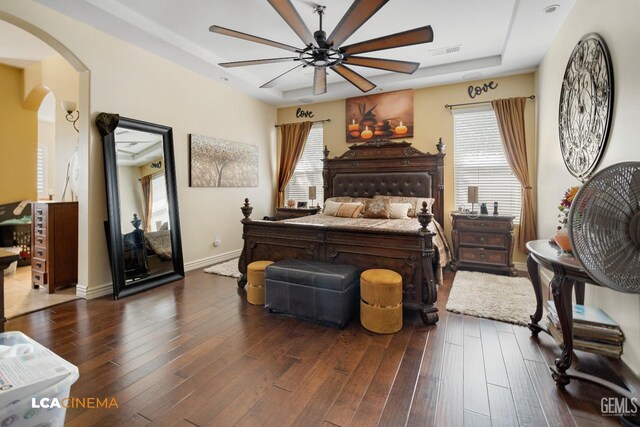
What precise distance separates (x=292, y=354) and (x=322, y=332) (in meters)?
0.41

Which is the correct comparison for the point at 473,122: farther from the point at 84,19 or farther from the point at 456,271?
the point at 84,19

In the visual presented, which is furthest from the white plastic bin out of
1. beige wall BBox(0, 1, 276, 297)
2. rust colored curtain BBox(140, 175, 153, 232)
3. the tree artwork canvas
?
the tree artwork canvas

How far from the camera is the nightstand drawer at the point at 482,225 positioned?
13.5ft

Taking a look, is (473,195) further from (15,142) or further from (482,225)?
(15,142)

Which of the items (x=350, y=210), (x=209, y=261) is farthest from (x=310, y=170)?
(x=209, y=261)

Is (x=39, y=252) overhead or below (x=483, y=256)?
overhead

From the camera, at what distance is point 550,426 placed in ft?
4.91

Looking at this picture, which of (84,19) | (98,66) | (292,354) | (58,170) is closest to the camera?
(292,354)

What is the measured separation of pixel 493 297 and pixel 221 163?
13.9ft

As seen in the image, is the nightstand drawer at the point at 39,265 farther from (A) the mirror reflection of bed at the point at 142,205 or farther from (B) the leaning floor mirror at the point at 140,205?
(A) the mirror reflection of bed at the point at 142,205

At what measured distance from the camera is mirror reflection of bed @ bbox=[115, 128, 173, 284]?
349 cm

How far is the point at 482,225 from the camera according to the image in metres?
4.24

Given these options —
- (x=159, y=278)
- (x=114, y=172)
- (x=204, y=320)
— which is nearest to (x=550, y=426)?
(x=204, y=320)

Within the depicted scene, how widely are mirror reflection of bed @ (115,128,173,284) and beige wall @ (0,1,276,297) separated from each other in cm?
Answer: 23
